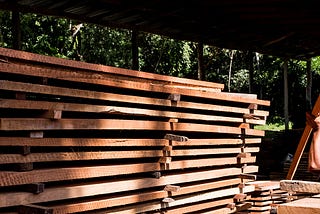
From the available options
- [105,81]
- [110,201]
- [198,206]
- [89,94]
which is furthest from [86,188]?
[198,206]

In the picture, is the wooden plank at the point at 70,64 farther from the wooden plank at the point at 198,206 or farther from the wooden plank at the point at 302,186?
the wooden plank at the point at 302,186

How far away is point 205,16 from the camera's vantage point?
11.0 metres

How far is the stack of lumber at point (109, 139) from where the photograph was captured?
4.82m

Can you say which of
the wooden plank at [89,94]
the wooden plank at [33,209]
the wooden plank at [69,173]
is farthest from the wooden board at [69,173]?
the wooden plank at [89,94]

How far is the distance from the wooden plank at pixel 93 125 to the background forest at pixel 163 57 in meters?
18.9

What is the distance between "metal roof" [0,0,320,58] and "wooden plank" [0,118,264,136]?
3.20m

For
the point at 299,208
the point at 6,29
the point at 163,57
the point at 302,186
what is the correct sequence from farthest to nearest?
1. the point at 163,57
2. the point at 6,29
3. the point at 302,186
4. the point at 299,208

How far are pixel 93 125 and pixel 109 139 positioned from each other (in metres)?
0.36

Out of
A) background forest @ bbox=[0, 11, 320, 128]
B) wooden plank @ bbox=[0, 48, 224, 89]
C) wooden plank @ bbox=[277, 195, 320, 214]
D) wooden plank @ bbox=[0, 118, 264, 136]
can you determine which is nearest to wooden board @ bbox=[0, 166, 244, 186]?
wooden plank @ bbox=[0, 118, 264, 136]

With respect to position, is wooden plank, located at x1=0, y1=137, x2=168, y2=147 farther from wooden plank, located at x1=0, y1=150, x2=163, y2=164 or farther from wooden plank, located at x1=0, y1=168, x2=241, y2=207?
wooden plank, located at x1=0, y1=168, x2=241, y2=207

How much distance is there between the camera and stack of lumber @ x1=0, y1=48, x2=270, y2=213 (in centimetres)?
482

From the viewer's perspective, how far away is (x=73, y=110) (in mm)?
5238

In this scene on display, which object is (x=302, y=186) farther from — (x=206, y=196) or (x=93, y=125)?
(x=206, y=196)

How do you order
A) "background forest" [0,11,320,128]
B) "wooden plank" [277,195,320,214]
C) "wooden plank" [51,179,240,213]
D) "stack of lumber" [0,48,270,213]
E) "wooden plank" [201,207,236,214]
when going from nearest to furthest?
1. "wooden plank" [277,195,320,214]
2. "stack of lumber" [0,48,270,213]
3. "wooden plank" [51,179,240,213]
4. "wooden plank" [201,207,236,214]
5. "background forest" [0,11,320,128]
